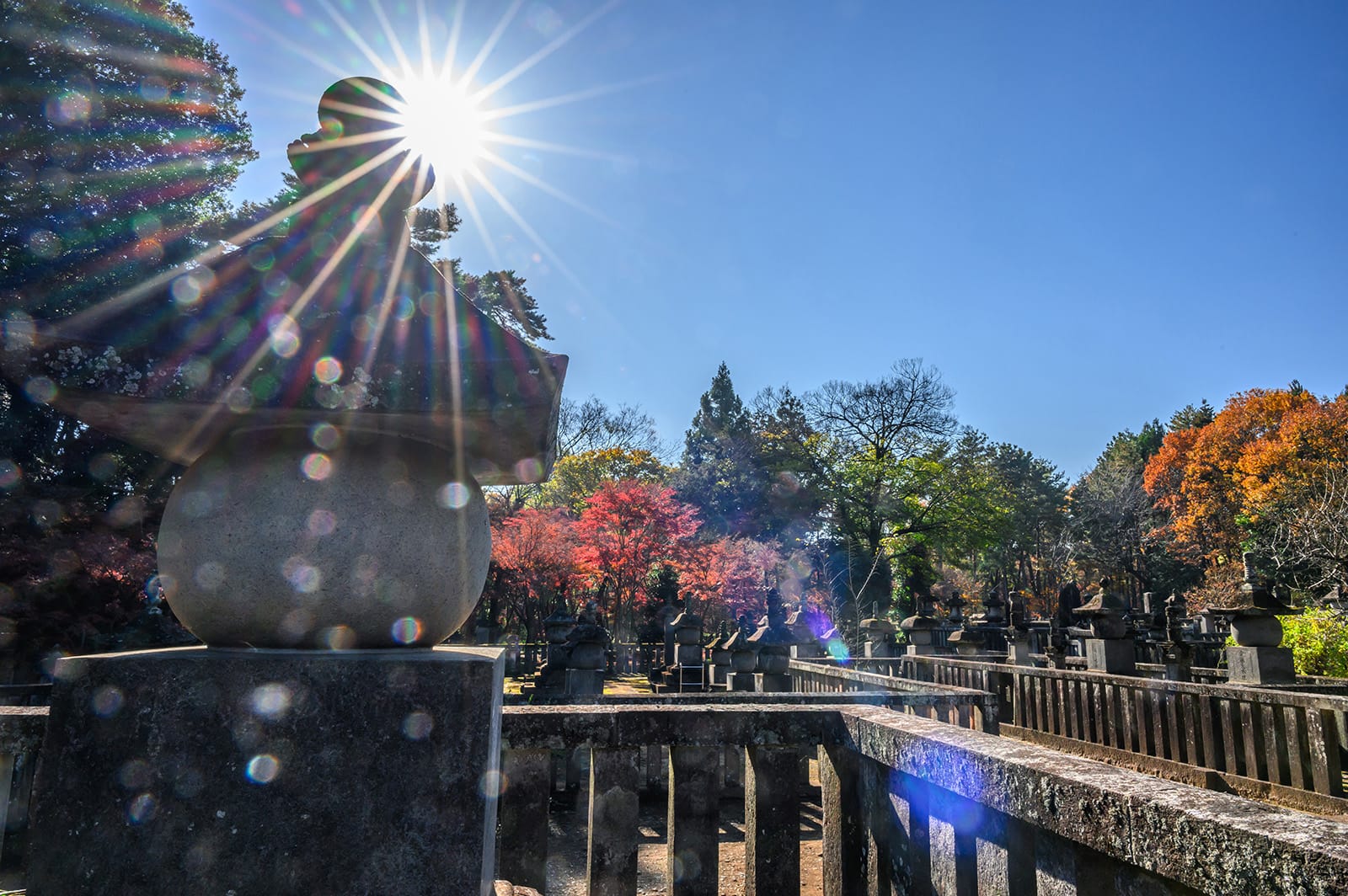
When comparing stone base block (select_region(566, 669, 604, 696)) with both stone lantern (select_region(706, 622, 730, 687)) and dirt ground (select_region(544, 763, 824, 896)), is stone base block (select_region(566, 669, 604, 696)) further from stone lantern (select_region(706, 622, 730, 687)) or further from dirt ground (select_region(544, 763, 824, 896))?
stone lantern (select_region(706, 622, 730, 687))

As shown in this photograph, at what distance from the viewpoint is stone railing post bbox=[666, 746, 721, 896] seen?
8.98 feet

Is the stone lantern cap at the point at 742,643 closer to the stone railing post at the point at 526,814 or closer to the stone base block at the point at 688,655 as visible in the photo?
the stone base block at the point at 688,655

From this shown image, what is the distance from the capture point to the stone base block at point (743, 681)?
1084 cm

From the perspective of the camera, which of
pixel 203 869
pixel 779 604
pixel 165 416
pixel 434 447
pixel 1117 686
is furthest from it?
pixel 779 604

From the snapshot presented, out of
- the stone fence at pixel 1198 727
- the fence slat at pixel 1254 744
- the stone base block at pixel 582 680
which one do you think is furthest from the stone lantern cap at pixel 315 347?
the stone base block at pixel 582 680

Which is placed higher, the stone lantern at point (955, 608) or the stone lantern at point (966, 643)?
the stone lantern at point (955, 608)

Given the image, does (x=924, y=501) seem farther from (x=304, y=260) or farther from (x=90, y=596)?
(x=304, y=260)

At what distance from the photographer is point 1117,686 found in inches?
342

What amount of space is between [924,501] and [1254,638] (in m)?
26.9

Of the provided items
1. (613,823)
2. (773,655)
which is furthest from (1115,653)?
(613,823)

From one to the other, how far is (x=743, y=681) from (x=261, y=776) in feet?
32.2

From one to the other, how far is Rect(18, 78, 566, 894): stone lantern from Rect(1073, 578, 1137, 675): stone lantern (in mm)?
10448

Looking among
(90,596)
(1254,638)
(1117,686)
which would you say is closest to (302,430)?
(1117,686)

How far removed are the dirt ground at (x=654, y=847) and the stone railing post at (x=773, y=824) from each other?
6.86 ft
